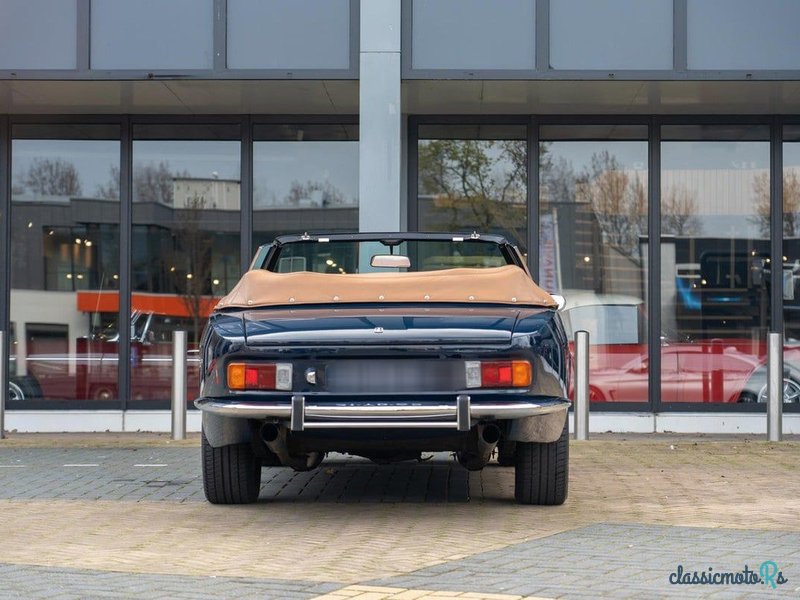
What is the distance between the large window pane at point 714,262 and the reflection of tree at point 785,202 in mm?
11

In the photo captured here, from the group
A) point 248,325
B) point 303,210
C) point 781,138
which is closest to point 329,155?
point 303,210

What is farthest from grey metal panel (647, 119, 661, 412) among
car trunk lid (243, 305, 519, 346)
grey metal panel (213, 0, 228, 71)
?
car trunk lid (243, 305, 519, 346)

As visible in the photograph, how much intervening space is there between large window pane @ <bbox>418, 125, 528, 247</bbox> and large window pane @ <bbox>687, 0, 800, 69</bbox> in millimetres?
2334

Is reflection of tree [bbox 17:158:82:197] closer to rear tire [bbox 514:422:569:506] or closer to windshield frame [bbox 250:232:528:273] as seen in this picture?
windshield frame [bbox 250:232:528:273]

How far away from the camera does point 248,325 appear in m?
6.06

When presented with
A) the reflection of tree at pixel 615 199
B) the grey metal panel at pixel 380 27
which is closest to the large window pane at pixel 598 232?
the reflection of tree at pixel 615 199

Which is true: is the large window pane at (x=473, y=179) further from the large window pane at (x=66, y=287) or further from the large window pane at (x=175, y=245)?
the large window pane at (x=66, y=287)

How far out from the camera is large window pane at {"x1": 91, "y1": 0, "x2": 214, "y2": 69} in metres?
11.5

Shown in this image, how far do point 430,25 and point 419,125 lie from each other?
172cm

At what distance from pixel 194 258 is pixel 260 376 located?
731 cm

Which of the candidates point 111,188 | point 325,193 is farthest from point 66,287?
point 325,193

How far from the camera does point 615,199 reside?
12.9 m

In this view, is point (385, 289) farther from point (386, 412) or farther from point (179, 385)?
point (179, 385)

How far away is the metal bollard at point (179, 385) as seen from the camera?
10.9 meters
